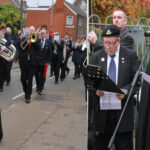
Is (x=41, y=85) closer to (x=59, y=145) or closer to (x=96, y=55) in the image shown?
(x=59, y=145)

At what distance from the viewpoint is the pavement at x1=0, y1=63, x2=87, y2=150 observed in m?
4.62

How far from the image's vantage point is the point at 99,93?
314 centimetres

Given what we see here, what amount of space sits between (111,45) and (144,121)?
1098 millimetres

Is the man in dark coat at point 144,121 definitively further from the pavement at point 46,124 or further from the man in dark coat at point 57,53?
the man in dark coat at point 57,53

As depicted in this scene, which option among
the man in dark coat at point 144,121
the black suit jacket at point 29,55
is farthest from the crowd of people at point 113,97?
the black suit jacket at point 29,55

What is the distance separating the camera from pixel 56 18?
5109 cm

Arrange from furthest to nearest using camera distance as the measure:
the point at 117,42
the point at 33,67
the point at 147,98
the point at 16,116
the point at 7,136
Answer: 1. the point at 33,67
2. the point at 16,116
3. the point at 7,136
4. the point at 117,42
5. the point at 147,98

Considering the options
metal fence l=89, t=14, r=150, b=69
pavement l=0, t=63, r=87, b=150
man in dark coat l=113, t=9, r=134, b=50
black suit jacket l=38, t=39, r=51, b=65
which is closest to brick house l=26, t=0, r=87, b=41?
black suit jacket l=38, t=39, r=51, b=65

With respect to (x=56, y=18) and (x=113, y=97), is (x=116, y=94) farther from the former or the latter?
(x=56, y=18)

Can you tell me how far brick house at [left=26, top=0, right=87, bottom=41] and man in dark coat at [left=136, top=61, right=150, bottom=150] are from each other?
48.6 metres

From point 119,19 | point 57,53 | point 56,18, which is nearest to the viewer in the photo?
point 119,19

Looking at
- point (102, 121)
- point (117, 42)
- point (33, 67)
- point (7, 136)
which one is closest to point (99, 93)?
point (102, 121)

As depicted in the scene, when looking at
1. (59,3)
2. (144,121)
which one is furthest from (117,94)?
(59,3)

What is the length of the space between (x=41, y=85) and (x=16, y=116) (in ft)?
8.36
